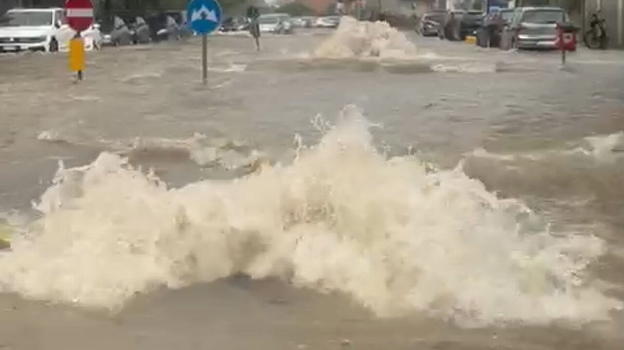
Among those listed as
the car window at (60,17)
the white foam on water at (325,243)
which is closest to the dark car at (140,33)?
the car window at (60,17)

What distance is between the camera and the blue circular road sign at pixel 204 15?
2206 centimetres

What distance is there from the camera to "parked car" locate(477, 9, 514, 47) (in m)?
45.1

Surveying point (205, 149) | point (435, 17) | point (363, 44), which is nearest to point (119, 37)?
point (363, 44)

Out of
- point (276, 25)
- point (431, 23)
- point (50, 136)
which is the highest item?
point (50, 136)

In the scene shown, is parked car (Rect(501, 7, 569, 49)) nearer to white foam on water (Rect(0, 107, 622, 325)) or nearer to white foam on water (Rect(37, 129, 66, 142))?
white foam on water (Rect(37, 129, 66, 142))

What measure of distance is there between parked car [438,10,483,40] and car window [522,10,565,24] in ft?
43.9

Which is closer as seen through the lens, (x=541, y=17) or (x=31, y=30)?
(x=31, y=30)

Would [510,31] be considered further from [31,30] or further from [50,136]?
[50,136]

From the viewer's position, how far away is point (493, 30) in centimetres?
4603

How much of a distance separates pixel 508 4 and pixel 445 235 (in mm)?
64357

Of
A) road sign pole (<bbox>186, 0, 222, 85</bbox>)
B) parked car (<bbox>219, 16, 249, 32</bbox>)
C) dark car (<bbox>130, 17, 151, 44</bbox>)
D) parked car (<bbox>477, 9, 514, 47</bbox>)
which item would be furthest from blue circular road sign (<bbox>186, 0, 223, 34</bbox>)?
parked car (<bbox>219, 16, 249, 32</bbox>)

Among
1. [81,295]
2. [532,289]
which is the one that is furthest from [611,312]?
[81,295]

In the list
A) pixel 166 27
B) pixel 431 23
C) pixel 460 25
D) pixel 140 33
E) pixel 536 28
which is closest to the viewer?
pixel 536 28

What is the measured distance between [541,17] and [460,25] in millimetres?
16163
